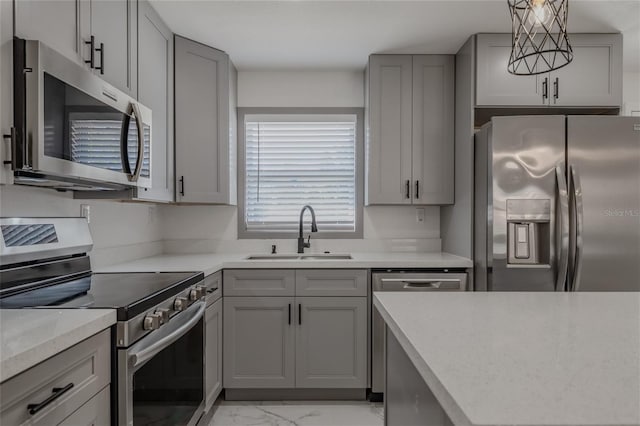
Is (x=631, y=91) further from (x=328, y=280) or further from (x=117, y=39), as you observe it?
(x=117, y=39)

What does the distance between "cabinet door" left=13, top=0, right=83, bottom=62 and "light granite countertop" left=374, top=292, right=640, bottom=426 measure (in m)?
1.40

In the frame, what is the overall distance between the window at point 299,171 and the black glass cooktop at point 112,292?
1368mm

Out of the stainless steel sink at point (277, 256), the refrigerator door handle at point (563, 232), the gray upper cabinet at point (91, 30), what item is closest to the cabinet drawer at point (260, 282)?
the stainless steel sink at point (277, 256)

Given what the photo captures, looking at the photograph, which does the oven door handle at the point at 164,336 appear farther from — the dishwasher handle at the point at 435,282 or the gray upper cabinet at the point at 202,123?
the dishwasher handle at the point at 435,282

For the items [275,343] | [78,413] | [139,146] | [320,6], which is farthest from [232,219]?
[78,413]

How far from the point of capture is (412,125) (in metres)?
2.83

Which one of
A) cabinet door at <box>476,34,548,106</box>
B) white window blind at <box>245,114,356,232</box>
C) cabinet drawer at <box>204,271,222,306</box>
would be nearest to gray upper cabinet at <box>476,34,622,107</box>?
cabinet door at <box>476,34,548,106</box>

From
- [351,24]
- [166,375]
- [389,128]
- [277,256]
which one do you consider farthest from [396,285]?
[351,24]

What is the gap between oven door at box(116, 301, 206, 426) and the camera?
1.24 metres

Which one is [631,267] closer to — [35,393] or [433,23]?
[433,23]

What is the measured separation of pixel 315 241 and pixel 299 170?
59cm

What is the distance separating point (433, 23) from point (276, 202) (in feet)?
5.55

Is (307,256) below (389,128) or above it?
below

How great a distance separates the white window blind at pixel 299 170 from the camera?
3217 mm
